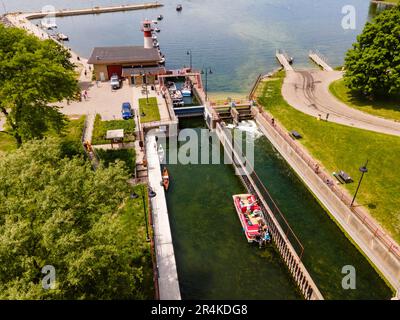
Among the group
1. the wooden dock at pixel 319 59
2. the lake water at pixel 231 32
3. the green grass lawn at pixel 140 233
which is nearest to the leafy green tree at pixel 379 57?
the lake water at pixel 231 32

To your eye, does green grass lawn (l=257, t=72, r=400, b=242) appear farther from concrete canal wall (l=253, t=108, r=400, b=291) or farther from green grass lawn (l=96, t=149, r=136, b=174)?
green grass lawn (l=96, t=149, r=136, b=174)

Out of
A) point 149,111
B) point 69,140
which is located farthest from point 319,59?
point 69,140

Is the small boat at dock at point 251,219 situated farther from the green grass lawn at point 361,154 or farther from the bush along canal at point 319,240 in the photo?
the green grass lawn at point 361,154

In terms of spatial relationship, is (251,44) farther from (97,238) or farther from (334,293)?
(97,238)

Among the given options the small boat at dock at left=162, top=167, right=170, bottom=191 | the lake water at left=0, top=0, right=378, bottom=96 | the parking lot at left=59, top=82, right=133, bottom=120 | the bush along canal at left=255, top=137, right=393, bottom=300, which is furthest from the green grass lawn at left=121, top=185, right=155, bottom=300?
the lake water at left=0, top=0, right=378, bottom=96
